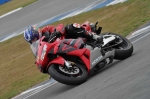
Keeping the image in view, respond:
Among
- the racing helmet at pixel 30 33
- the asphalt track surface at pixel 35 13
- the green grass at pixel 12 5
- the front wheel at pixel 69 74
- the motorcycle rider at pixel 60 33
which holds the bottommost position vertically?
the green grass at pixel 12 5

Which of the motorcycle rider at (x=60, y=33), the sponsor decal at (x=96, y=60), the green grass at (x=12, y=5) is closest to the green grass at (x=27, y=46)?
the motorcycle rider at (x=60, y=33)

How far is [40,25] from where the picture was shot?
1936 cm

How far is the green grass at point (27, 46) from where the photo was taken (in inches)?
464

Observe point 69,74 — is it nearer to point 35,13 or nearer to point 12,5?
point 35,13

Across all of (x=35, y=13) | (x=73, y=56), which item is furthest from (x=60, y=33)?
(x=35, y=13)

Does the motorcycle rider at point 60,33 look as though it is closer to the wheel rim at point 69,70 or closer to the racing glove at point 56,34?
the racing glove at point 56,34

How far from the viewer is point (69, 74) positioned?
7992 mm

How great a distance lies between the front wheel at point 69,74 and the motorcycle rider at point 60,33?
783 millimetres

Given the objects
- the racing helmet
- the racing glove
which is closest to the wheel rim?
the racing glove

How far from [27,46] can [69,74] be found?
9338mm

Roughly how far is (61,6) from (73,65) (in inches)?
514

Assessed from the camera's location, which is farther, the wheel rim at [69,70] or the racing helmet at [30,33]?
the racing helmet at [30,33]

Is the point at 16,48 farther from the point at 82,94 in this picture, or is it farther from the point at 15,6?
the point at 82,94

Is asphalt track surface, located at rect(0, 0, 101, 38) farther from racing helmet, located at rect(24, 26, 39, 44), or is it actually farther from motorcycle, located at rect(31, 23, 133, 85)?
racing helmet, located at rect(24, 26, 39, 44)
